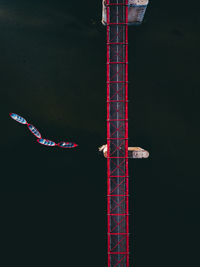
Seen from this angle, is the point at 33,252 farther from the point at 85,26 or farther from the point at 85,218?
the point at 85,26

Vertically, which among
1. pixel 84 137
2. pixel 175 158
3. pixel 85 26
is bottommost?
pixel 175 158

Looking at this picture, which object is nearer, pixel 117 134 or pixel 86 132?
pixel 117 134

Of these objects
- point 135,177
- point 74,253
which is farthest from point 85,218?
point 135,177

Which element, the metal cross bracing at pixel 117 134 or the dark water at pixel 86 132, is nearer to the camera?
the metal cross bracing at pixel 117 134

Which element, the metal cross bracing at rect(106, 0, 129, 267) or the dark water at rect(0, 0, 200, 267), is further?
the dark water at rect(0, 0, 200, 267)
